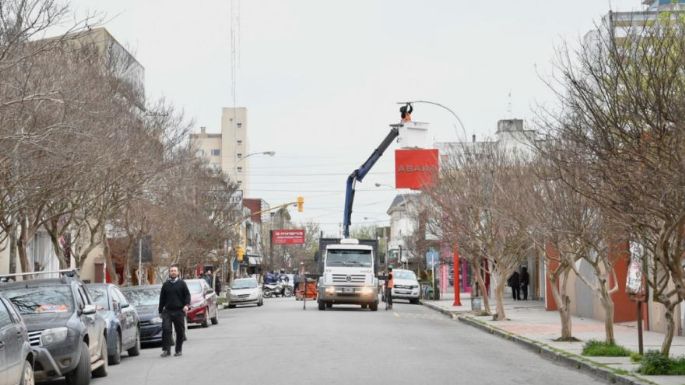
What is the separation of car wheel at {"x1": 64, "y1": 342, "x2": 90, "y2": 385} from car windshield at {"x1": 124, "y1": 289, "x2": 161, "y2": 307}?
10022 mm

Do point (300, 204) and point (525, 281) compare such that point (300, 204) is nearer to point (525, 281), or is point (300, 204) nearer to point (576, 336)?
point (525, 281)

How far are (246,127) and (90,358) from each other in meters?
135

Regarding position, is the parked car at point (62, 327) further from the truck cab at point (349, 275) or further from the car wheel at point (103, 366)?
the truck cab at point (349, 275)

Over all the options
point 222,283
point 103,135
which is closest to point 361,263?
point 103,135

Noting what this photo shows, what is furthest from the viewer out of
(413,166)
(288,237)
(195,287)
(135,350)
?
(288,237)

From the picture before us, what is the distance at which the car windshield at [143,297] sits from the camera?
25734 millimetres

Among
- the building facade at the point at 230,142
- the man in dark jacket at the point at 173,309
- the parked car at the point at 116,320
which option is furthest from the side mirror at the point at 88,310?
the building facade at the point at 230,142

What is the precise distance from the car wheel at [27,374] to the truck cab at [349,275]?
29086mm

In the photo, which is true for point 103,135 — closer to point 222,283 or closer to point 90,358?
point 90,358

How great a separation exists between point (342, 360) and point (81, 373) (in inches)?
203

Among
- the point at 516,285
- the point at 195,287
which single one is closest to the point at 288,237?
the point at 516,285

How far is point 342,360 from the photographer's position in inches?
741

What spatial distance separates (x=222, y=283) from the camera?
83.2 meters

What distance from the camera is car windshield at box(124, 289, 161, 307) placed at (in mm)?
25734
